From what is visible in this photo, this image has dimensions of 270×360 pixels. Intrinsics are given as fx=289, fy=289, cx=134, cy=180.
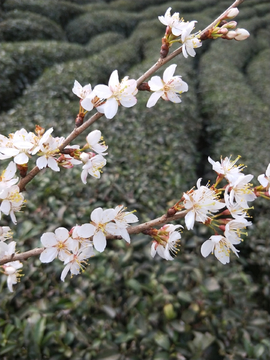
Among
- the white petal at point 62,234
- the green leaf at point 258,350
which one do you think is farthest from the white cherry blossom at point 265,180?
the green leaf at point 258,350

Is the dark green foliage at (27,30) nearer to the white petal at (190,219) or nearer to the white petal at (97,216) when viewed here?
the white petal at (97,216)

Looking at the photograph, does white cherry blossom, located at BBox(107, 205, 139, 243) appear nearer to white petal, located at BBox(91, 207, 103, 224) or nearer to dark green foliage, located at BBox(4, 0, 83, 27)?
white petal, located at BBox(91, 207, 103, 224)

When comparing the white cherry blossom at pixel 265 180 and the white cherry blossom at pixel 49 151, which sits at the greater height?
the white cherry blossom at pixel 49 151

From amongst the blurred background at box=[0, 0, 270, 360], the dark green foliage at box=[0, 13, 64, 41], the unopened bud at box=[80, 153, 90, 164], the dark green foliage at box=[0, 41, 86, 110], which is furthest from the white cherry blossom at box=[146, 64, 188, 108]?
the dark green foliage at box=[0, 13, 64, 41]

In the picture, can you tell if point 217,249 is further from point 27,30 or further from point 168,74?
point 27,30

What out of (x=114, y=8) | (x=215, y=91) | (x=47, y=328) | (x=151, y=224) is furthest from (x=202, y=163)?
(x=114, y=8)
